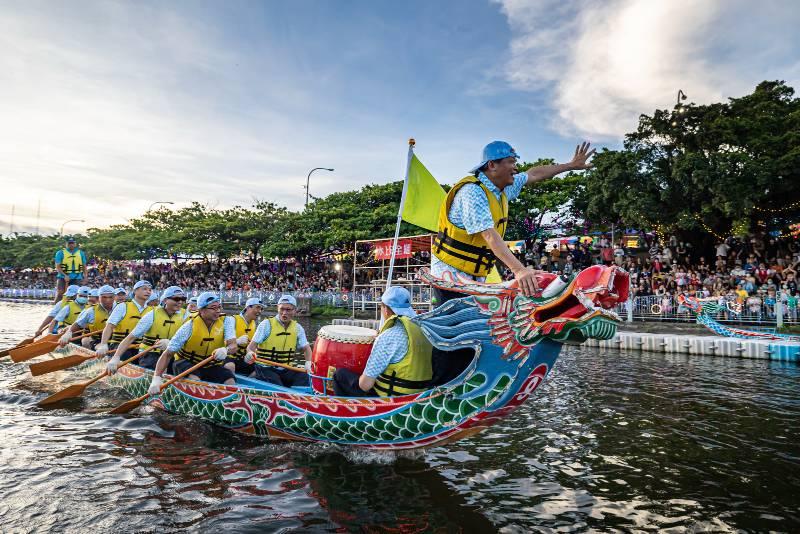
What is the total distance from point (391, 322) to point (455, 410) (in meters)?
0.99

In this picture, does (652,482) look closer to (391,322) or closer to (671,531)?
(671,531)

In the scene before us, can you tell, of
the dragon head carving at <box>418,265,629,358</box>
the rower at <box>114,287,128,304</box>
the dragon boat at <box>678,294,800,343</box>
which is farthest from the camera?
the dragon boat at <box>678,294,800,343</box>

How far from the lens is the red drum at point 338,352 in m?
5.23

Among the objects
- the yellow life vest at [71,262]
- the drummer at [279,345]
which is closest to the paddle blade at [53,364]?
the drummer at [279,345]

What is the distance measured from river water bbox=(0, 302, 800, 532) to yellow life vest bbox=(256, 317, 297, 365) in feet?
4.43

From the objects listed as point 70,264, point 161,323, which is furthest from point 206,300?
point 70,264

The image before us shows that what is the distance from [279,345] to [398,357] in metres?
3.43

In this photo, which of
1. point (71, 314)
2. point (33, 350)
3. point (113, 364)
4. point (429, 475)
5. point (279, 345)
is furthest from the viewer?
point (71, 314)

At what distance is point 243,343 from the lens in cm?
757

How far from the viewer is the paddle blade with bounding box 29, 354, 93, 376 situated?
8.90 meters

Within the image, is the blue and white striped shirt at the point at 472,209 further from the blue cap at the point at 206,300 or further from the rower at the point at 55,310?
the rower at the point at 55,310

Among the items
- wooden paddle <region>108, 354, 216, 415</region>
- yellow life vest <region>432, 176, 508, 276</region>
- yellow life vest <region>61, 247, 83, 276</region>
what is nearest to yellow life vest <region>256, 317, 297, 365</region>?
wooden paddle <region>108, 354, 216, 415</region>

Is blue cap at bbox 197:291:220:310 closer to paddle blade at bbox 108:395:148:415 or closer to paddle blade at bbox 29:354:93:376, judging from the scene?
paddle blade at bbox 108:395:148:415

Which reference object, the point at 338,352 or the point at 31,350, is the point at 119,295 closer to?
the point at 31,350
